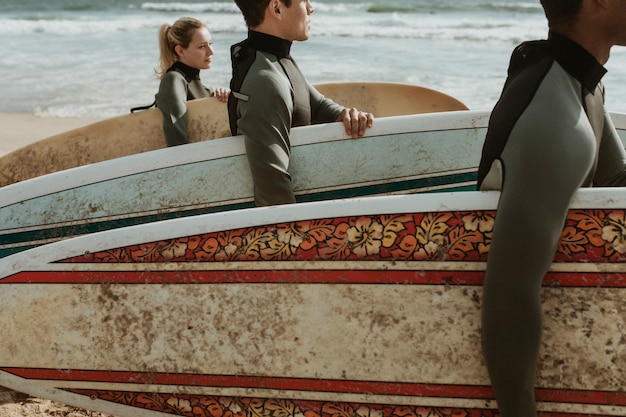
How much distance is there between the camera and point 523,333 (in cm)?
143

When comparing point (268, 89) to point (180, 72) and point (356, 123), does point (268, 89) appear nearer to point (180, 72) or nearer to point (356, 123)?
point (356, 123)

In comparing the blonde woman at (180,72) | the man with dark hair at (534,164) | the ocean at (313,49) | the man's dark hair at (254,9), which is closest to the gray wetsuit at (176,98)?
the blonde woman at (180,72)

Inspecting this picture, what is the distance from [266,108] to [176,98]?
1.43 metres

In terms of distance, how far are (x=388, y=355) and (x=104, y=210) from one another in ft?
5.16

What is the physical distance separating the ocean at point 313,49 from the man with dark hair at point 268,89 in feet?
15.1

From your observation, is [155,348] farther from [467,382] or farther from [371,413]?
[467,382]

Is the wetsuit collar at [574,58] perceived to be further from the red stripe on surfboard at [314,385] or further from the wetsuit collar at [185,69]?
the wetsuit collar at [185,69]

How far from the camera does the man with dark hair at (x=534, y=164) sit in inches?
53.6

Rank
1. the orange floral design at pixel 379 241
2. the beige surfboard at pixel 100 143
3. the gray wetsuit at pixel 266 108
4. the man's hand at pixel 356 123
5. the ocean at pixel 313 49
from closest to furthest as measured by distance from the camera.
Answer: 1. the orange floral design at pixel 379 241
2. the gray wetsuit at pixel 266 108
3. the man's hand at pixel 356 123
4. the beige surfboard at pixel 100 143
5. the ocean at pixel 313 49

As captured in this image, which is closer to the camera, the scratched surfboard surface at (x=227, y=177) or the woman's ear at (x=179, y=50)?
the scratched surfboard surface at (x=227, y=177)

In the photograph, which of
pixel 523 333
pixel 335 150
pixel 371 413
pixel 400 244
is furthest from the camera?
pixel 335 150

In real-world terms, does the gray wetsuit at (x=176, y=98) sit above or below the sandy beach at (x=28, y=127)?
below

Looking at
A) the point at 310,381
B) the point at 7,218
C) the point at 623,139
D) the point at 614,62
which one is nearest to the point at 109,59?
the point at 614,62

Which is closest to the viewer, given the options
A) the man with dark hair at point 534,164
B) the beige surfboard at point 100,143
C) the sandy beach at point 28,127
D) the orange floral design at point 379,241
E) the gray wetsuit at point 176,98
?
the man with dark hair at point 534,164
